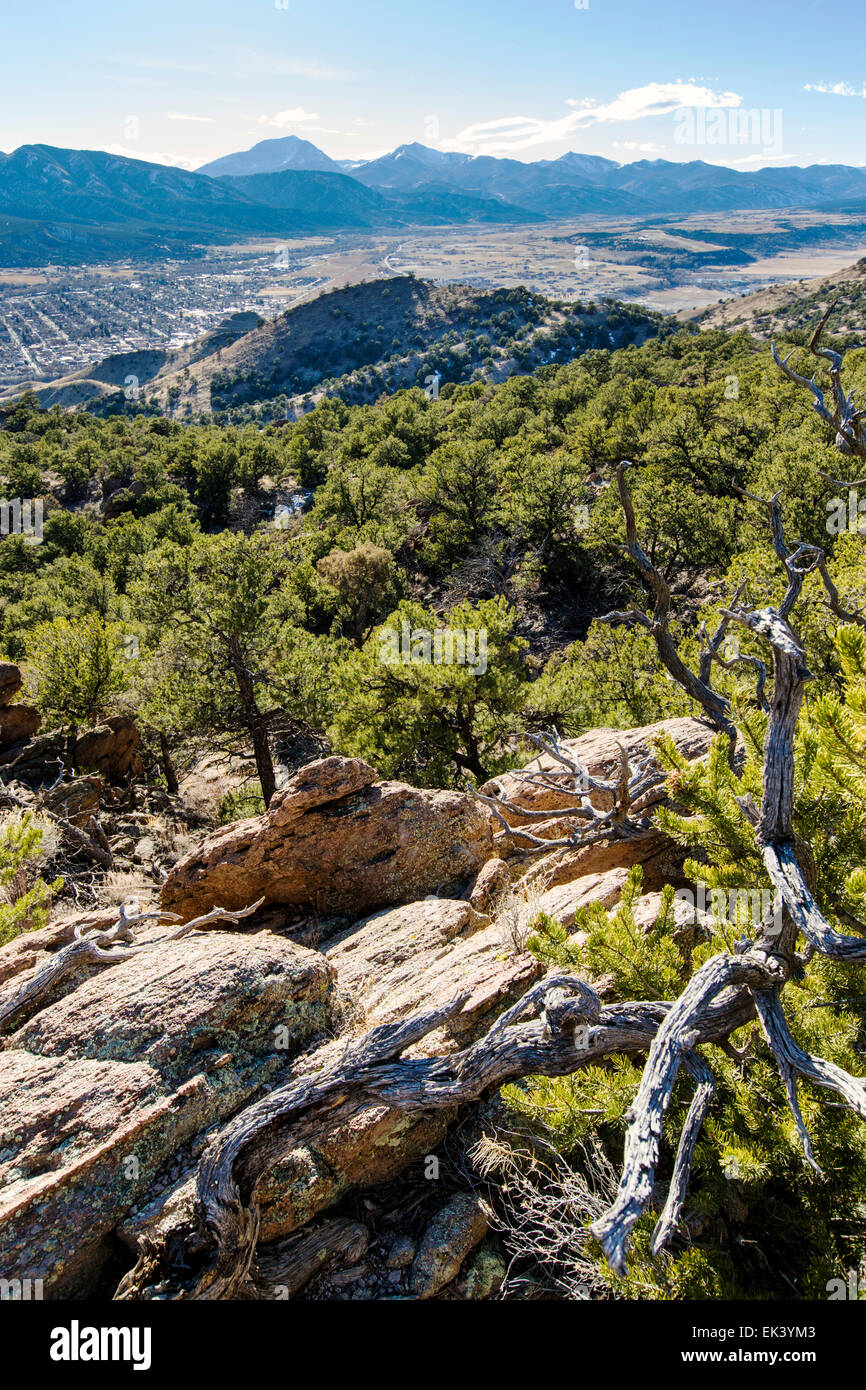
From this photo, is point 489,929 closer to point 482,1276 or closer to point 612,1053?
point 612,1053

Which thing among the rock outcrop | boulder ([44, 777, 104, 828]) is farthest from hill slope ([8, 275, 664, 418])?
the rock outcrop

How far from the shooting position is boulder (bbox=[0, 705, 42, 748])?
2420 cm

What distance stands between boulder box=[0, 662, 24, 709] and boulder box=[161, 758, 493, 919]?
15.6m

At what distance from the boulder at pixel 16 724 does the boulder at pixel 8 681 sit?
15.4 inches

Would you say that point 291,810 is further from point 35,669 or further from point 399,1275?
point 35,669

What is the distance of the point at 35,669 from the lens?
27.0m

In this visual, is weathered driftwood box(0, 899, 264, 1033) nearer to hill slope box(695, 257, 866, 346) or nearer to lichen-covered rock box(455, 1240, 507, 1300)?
lichen-covered rock box(455, 1240, 507, 1300)

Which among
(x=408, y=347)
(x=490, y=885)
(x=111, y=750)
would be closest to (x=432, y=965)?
(x=490, y=885)

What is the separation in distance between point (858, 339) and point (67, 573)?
10628cm

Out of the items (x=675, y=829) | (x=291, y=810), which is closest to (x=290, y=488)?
(x=291, y=810)

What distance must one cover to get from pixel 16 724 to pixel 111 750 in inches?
134

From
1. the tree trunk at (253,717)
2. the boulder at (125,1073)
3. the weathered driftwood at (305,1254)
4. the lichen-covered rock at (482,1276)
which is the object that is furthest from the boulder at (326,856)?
the tree trunk at (253,717)

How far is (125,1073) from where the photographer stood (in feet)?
22.8
